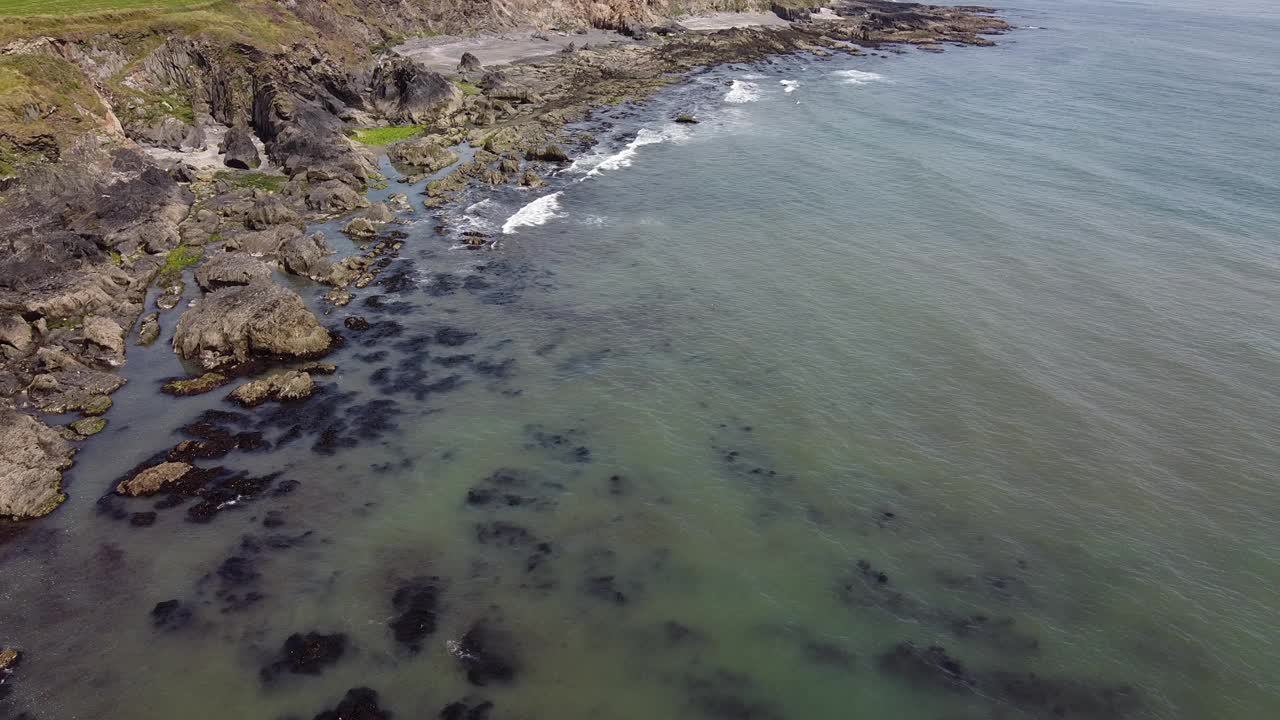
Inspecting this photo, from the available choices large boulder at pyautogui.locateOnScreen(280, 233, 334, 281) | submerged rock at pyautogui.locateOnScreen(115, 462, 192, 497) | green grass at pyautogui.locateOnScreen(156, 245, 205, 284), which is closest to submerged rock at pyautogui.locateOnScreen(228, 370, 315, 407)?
submerged rock at pyautogui.locateOnScreen(115, 462, 192, 497)

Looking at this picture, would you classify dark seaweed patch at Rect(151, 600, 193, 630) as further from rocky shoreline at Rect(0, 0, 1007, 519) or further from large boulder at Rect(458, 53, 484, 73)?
large boulder at Rect(458, 53, 484, 73)

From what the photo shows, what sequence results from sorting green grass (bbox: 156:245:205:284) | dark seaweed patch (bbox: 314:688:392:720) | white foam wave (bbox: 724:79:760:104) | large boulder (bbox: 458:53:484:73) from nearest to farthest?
dark seaweed patch (bbox: 314:688:392:720)
green grass (bbox: 156:245:205:284)
white foam wave (bbox: 724:79:760:104)
large boulder (bbox: 458:53:484:73)

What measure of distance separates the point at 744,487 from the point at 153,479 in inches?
946

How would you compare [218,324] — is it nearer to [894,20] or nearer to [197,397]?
[197,397]

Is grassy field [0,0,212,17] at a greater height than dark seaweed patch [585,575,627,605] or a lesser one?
greater

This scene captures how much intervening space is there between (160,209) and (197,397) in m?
23.3

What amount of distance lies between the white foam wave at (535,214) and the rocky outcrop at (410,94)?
86.6 ft

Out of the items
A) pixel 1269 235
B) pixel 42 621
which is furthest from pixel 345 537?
pixel 1269 235

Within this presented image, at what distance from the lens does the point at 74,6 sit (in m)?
58.0

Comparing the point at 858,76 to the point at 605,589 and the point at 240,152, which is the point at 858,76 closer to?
the point at 240,152

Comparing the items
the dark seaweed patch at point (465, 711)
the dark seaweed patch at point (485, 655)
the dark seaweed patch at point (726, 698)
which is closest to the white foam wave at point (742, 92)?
the dark seaweed patch at point (485, 655)

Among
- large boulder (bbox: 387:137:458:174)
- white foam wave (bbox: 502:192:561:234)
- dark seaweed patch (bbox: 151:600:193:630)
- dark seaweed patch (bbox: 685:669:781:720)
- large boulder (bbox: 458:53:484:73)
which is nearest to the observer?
dark seaweed patch (bbox: 685:669:781:720)

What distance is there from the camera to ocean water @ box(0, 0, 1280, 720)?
68.5ft

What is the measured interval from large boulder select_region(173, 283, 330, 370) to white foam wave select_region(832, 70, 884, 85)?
87.4 metres
